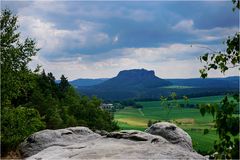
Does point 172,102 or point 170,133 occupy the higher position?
point 172,102

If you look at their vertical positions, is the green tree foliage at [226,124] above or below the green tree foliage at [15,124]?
above

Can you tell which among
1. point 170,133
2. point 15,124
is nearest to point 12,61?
point 15,124

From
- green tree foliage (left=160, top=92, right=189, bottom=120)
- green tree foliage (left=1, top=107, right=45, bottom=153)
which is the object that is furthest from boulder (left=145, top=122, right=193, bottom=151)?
green tree foliage (left=160, top=92, right=189, bottom=120)

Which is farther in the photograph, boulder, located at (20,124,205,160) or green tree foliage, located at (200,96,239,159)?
boulder, located at (20,124,205,160)

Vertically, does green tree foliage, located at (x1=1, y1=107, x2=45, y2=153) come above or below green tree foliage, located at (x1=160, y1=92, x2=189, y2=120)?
below

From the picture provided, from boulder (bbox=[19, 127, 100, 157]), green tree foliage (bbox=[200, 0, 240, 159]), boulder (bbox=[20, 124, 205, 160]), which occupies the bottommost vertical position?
boulder (bbox=[19, 127, 100, 157])

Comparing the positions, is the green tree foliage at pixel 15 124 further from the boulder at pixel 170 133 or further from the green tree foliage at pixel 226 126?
the green tree foliage at pixel 226 126

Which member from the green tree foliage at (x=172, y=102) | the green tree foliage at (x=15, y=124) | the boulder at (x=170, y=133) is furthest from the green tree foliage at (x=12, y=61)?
the green tree foliage at (x=172, y=102)

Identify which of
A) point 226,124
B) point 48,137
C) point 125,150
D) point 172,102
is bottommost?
point 48,137

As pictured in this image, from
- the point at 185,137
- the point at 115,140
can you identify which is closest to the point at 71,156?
the point at 115,140

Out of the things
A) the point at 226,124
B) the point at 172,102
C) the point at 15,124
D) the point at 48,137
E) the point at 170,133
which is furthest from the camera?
the point at 15,124

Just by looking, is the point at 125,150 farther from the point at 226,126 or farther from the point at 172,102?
the point at 226,126

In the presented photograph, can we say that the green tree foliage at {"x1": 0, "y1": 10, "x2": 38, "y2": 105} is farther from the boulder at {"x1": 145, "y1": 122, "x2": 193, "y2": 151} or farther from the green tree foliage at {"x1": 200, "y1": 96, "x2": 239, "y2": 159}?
the green tree foliage at {"x1": 200, "y1": 96, "x2": 239, "y2": 159}

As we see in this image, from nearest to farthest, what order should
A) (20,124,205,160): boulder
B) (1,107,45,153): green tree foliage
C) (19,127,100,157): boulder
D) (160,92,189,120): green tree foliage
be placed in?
1. (160,92,189,120): green tree foliage
2. (20,124,205,160): boulder
3. (19,127,100,157): boulder
4. (1,107,45,153): green tree foliage
